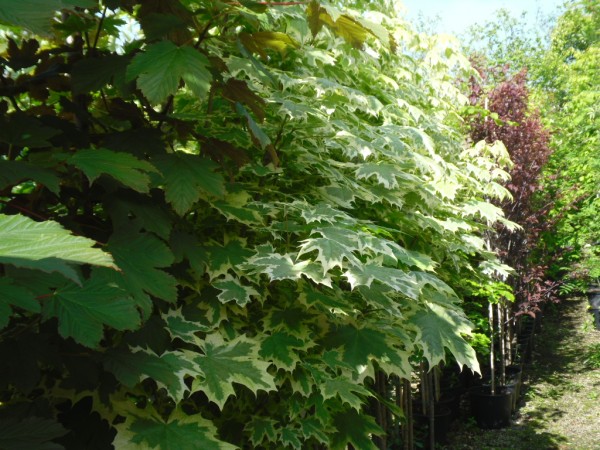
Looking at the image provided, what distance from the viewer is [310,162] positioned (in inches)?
80.9

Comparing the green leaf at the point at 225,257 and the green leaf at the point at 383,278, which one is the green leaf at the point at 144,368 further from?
the green leaf at the point at 383,278

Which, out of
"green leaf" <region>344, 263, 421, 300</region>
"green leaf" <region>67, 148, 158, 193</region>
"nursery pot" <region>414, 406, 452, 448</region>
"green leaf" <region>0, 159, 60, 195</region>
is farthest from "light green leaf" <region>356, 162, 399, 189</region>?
"nursery pot" <region>414, 406, 452, 448</region>

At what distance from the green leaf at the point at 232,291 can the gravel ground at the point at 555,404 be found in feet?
13.9

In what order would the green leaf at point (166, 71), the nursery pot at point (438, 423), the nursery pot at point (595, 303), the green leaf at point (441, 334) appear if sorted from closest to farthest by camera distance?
the green leaf at point (166, 71) → the green leaf at point (441, 334) → the nursery pot at point (438, 423) → the nursery pot at point (595, 303)

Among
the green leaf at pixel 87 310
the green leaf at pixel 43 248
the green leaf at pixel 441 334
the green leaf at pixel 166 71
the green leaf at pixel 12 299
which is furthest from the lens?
the green leaf at pixel 441 334

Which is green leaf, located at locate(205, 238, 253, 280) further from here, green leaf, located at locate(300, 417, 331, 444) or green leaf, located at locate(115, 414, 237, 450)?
green leaf, located at locate(300, 417, 331, 444)

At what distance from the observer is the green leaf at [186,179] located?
1.31 metres

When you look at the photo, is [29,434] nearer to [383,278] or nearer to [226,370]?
[226,370]

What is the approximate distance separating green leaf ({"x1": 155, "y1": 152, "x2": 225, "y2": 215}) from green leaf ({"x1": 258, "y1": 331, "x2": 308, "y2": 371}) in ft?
1.58

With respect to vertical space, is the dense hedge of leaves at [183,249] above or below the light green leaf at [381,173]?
below

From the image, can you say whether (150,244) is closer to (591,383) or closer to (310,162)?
(310,162)

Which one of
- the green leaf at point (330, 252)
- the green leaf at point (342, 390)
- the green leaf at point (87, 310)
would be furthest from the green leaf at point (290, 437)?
the green leaf at point (87, 310)

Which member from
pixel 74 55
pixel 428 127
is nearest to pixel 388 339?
pixel 74 55

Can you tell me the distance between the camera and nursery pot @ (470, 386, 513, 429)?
18.0 ft
